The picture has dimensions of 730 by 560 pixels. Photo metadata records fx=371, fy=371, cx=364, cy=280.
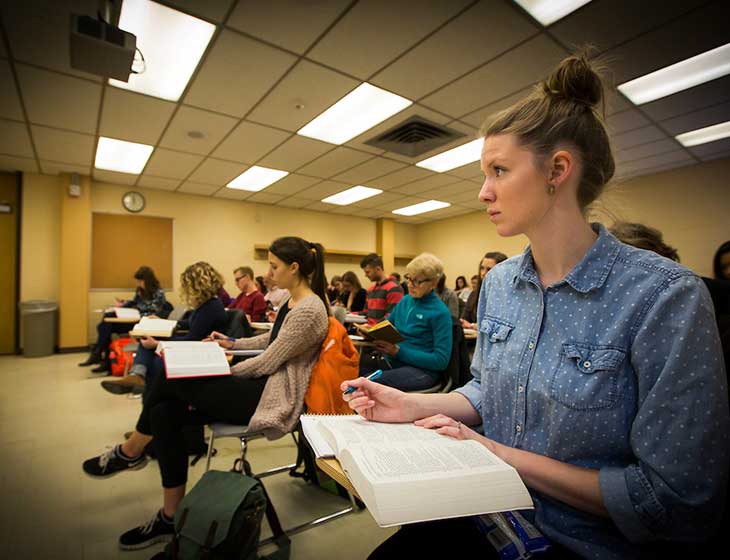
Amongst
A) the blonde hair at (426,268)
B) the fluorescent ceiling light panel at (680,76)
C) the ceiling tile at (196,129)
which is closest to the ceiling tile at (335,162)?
the ceiling tile at (196,129)

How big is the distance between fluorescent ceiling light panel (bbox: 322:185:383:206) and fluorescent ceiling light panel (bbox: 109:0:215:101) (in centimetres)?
358

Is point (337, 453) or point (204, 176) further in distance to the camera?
point (204, 176)

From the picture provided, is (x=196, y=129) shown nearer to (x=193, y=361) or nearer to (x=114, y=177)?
(x=114, y=177)

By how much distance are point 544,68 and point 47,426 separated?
15.8 ft

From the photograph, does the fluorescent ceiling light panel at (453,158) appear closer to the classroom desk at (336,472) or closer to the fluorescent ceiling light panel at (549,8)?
the fluorescent ceiling light panel at (549,8)

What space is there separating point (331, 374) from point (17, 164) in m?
6.50

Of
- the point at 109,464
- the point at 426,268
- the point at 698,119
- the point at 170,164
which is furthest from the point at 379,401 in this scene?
the point at 170,164

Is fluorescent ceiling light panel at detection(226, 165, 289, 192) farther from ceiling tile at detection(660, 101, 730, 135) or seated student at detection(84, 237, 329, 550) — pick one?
ceiling tile at detection(660, 101, 730, 135)

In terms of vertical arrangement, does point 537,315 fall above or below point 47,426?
above

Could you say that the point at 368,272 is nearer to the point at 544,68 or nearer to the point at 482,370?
the point at 544,68

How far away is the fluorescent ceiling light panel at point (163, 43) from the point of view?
2475 millimetres

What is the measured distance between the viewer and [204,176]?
588 centimetres

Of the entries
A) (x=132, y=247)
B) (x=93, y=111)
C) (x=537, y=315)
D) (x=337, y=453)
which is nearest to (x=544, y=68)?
(x=537, y=315)

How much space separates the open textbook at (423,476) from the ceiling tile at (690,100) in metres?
4.30
